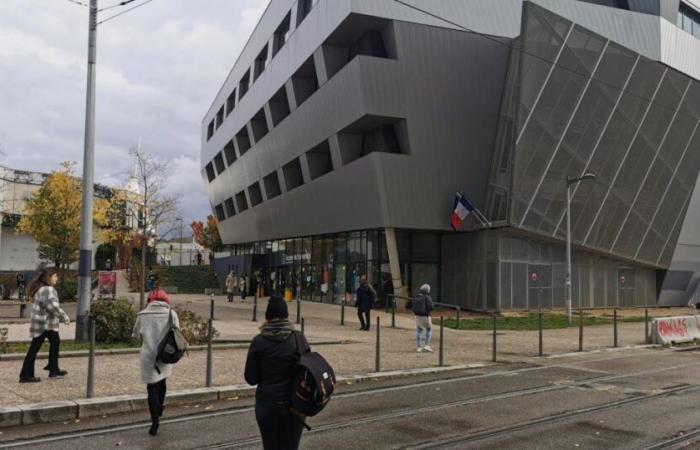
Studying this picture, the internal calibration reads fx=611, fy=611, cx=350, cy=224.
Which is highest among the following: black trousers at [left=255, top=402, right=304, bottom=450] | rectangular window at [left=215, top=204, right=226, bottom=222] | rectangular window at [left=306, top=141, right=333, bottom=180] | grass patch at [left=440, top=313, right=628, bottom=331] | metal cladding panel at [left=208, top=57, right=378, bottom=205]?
metal cladding panel at [left=208, top=57, right=378, bottom=205]

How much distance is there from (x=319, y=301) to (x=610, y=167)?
17819 mm

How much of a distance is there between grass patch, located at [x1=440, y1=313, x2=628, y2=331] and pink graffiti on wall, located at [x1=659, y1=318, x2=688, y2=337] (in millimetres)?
4850

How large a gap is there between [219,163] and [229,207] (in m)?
5.70

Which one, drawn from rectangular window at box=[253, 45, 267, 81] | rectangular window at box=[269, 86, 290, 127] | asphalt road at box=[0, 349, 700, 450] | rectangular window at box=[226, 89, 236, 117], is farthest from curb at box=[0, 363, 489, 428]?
rectangular window at box=[226, 89, 236, 117]

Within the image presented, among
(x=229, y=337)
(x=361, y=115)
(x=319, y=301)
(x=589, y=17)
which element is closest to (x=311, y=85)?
(x=361, y=115)

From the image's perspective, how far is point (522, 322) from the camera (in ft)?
82.1

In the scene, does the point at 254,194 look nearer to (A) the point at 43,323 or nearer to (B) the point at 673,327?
(B) the point at 673,327

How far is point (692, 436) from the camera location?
7242mm

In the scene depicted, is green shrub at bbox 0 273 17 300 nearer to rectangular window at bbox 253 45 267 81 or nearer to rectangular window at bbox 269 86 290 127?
rectangular window at bbox 269 86 290 127

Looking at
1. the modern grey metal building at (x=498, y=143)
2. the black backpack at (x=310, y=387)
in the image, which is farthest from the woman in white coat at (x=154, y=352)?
the modern grey metal building at (x=498, y=143)

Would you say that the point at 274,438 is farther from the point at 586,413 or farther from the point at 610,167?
the point at 610,167

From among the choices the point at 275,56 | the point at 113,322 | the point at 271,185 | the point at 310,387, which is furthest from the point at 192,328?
the point at 271,185

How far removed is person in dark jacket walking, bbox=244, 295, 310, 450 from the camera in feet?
14.0

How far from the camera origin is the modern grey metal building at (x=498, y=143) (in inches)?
1081
